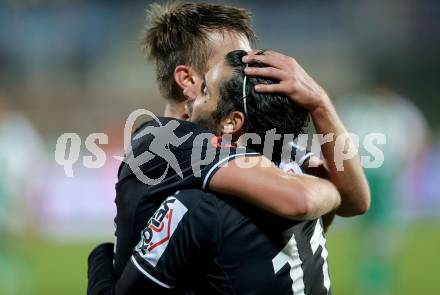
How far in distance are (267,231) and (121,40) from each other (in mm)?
16644

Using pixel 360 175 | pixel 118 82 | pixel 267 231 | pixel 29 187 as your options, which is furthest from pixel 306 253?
pixel 118 82

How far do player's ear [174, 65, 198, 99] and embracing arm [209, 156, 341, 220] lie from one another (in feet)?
2.34

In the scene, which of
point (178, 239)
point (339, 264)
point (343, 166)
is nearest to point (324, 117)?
point (343, 166)

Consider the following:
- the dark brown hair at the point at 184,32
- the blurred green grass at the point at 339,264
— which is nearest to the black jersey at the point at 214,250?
the dark brown hair at the point at 184,32

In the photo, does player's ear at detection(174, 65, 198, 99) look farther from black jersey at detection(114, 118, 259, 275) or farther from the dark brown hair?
black jersey at detection(114, 118, 259, 275)

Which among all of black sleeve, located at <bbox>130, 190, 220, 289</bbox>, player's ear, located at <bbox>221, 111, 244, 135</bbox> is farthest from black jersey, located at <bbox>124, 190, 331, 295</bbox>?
player's ear, located at <bbox>221, 111, 244, 135</bbox>

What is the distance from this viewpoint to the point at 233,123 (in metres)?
3.09

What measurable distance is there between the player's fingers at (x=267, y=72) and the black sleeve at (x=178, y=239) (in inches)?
18.0

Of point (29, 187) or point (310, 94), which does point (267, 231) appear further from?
point (29, 187)

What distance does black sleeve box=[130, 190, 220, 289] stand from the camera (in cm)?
287

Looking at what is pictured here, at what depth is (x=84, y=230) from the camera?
14.9 metres

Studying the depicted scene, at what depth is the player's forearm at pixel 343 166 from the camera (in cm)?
317

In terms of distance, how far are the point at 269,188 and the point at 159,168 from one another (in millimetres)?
458

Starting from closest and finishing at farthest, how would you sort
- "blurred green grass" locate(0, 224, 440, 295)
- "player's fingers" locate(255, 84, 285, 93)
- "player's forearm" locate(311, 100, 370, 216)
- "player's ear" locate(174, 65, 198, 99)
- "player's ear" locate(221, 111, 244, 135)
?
"player's fingers" locate(255, 84, 285, 93)
"player's ear" locate(221, 111, 244, 135)
"player's forearm" locate(311, 100, 370, 216)
"player's ear" locate(174, 65, 198, 99)
"blurred green grass" locate(0, 224, 440, 295)
